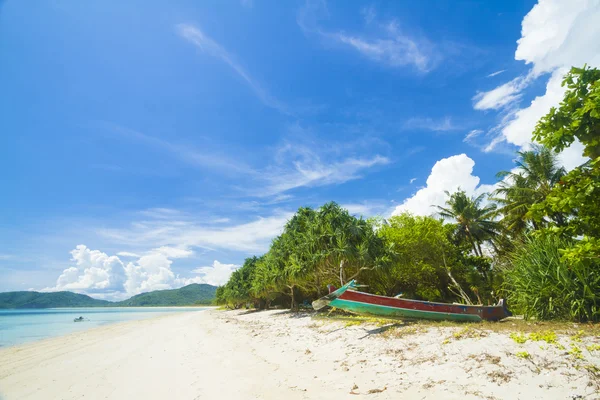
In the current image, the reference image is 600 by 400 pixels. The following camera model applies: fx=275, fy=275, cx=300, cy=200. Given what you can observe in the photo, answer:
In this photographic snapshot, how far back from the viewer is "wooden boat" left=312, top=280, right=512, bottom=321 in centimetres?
1085

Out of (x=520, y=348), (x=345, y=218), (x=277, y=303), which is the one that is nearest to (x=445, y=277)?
(x=345, y=218)

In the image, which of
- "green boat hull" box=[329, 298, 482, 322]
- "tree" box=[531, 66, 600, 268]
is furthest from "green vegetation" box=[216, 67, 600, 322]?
"green boat hull" box=[329, 298, 482, 322]

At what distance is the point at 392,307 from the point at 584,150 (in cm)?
785

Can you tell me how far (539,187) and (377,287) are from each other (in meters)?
18.6

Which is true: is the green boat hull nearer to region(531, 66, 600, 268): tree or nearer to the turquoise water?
region(531, 66, 600, 268): tree

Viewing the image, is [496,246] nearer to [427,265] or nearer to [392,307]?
[427,265]

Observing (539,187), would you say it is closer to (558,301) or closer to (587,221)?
(558,301)

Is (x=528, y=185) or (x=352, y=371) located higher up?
(x=528, y=185)

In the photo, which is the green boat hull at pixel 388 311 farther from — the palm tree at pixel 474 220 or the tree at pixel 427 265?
the palm tree at pixel 474 220

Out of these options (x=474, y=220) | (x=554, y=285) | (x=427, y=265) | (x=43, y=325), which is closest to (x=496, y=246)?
(x=474, y=220)

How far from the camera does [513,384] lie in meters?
4.80

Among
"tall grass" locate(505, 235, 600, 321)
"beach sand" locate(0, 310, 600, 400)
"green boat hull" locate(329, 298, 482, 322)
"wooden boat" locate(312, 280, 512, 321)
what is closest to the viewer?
"beach sand" locate(0, 310, 600, 400)

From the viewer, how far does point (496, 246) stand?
34.2 metres

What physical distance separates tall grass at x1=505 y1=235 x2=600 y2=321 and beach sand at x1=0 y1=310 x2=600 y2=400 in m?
3.70
